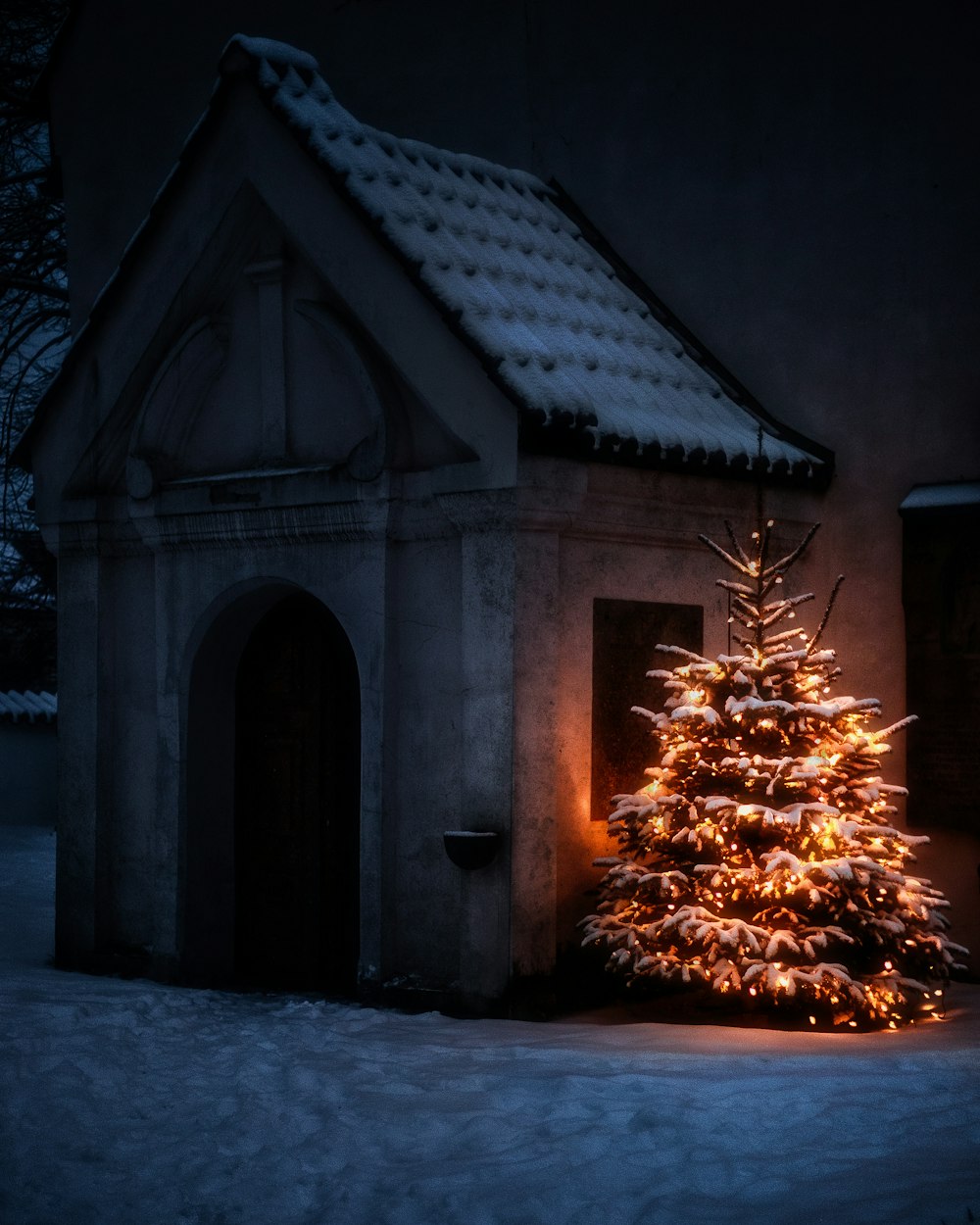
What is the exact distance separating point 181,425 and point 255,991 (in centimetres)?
374

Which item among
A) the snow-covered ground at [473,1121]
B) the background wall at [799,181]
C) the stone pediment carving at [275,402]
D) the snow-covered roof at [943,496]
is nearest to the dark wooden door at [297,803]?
the stone pediment carving at [275,402]

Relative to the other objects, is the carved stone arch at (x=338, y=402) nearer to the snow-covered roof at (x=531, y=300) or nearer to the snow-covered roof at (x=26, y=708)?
the snow-covered roof at (x=531, y=300)

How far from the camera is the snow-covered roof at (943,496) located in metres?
10.4

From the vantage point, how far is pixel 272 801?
11.3 m

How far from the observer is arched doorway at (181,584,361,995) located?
1106 cm

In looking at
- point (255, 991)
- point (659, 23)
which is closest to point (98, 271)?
point (659, 23)

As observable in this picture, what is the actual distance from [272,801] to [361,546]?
2.06m

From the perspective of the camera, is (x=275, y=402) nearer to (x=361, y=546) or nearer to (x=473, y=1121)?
(x=361, y=546)

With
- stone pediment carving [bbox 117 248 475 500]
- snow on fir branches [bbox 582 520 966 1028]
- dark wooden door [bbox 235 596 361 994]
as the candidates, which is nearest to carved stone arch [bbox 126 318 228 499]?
stone pediment carving [bbox 117 248 475 500]

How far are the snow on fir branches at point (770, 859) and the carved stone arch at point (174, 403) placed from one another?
3896 mm

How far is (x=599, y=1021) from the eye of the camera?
9.42m

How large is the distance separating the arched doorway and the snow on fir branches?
7.83ft

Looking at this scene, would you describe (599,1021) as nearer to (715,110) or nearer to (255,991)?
(255,991)

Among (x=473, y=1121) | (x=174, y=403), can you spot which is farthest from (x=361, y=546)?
(x=473, y=1121)
